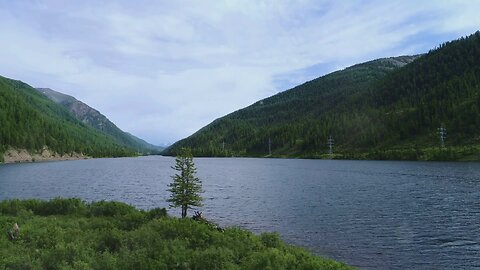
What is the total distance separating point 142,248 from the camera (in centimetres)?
3005

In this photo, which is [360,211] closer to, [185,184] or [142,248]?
[185,184]

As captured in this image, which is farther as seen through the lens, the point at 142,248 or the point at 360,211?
the point at 360,211

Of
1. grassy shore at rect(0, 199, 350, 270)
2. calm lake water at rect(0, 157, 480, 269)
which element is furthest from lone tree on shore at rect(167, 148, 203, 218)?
grassy shore at rect(0, 199, 350, 270)

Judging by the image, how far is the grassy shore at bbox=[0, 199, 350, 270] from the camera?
2559 cm

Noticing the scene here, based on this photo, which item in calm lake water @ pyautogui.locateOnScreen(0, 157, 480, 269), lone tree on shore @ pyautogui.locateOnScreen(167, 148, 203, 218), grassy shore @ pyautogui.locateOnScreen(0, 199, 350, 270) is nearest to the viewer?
grassy shore @ pyautogui.locateOnScreen(0, 199, 350, 270)

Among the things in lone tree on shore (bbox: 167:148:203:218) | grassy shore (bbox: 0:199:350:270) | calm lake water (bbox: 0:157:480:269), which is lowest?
calm lake water (bbox: 0:157:480:269)

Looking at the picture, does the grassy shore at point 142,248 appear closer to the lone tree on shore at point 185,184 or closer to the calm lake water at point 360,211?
the lone tree on shore at point 185,184

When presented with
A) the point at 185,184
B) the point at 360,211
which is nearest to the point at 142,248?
the point at 185,184

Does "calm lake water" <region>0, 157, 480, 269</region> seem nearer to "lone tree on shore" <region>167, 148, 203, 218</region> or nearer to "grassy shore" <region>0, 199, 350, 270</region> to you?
"lone tree on shore" <region>167, 148, 203, 218</region>

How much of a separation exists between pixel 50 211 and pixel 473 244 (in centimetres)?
5106

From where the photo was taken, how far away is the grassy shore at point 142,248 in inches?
1007

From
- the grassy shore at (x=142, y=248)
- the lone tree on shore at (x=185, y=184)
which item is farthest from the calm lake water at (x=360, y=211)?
the grassy shore at (x=142, y=248)

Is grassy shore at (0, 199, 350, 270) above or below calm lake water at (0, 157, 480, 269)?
above

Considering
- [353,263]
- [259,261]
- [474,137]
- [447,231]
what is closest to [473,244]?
[447,231]
